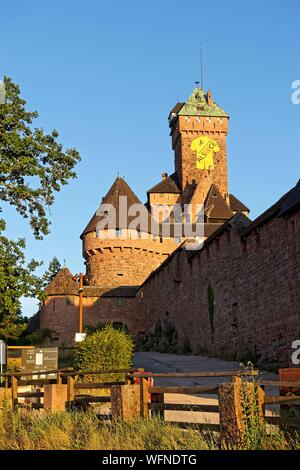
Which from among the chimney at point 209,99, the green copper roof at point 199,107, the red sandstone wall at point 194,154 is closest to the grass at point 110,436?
the red sandstone wall at point 194,154

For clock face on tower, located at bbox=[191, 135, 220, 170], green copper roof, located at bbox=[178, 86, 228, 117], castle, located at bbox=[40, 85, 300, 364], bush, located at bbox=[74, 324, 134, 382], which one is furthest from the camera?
green copper roof, located at bbox=[178, 86, 228, 117]

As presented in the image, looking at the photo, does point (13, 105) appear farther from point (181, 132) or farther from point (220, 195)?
point (181, 132)

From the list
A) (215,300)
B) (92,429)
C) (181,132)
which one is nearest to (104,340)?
(92,429)

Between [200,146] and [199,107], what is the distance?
4828 mm

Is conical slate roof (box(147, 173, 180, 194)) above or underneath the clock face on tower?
underneath

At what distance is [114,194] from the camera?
53.0 m

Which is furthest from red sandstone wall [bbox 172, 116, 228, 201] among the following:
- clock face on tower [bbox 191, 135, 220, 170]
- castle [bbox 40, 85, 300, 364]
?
clock face on tower [bbox 191, 135, 220, 170]

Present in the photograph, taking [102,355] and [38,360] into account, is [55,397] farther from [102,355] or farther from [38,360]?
[102,355]

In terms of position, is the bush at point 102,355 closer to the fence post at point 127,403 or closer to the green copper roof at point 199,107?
the fence post at point 127,403

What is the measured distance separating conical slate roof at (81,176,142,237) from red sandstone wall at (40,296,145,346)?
792 cm

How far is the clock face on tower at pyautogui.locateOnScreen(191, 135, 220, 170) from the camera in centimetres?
5878

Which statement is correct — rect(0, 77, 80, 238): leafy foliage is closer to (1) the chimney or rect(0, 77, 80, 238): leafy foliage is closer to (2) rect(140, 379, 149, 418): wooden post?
(2) rect(140, 379, 149, 418): wooden post

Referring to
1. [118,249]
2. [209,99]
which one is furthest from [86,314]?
[209,99]

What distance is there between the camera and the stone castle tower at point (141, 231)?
44.8 metres
